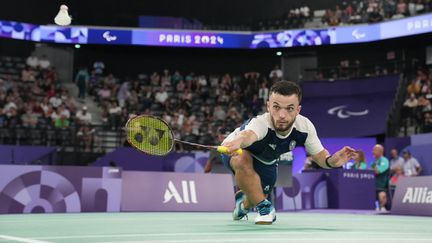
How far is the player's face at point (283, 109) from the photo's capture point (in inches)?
235

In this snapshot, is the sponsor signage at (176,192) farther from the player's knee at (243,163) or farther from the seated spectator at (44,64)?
the seated spectator at (44,64)

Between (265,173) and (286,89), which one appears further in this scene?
(265,173)

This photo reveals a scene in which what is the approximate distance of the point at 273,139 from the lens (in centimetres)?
627

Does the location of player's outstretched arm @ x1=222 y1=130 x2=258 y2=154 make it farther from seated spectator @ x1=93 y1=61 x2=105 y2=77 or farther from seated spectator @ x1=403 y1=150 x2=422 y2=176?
seated spectator @ x1=93 y1=61 x2=105 y2=77

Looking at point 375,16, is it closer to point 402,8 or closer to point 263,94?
point 402,8

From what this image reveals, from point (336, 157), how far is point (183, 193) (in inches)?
231

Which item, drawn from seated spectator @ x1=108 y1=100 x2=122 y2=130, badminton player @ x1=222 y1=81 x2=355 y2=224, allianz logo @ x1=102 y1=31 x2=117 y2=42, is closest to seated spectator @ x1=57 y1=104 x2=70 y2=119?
seated spectator @ x1=108 y1=100 x2=122 y2=130

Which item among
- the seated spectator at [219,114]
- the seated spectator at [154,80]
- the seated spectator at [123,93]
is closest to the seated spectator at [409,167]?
the seated spectator at [219,114]

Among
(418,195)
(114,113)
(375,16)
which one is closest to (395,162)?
(418,195)

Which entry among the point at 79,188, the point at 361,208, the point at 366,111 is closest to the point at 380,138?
the point at 366,111

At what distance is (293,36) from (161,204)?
1680 centimetres

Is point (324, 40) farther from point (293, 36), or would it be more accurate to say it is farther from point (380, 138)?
point (380, 138)

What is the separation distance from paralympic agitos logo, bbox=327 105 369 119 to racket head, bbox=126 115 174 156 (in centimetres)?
1880

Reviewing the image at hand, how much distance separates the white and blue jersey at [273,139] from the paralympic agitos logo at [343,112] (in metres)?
18.0
